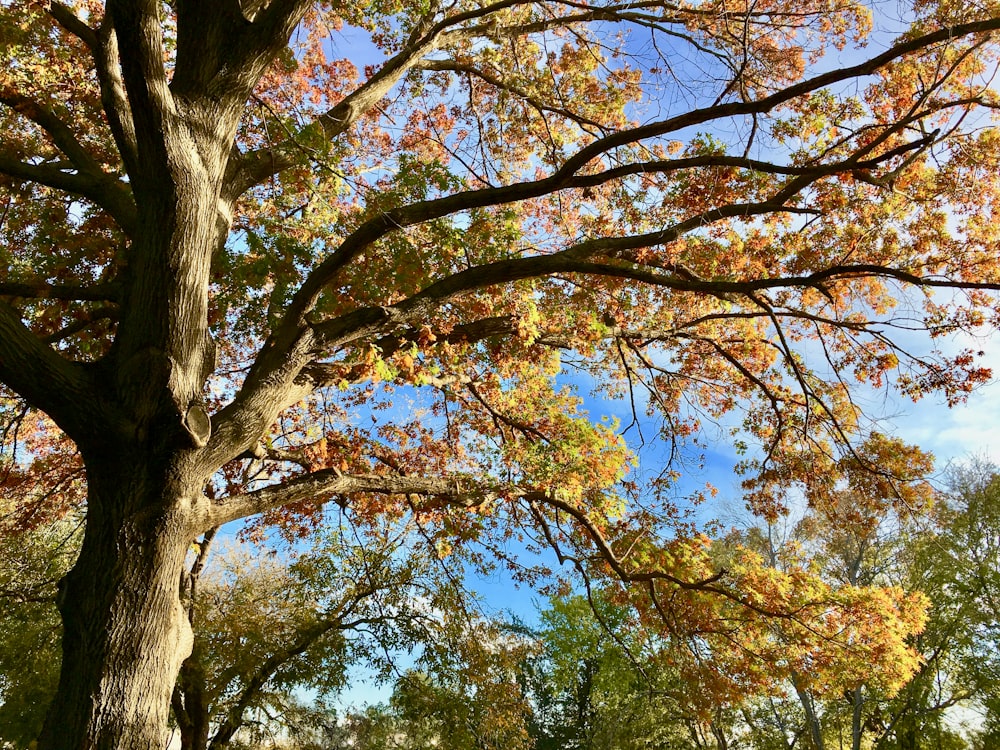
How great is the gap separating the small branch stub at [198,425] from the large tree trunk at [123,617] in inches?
10.9

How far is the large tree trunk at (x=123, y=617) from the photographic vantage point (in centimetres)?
286

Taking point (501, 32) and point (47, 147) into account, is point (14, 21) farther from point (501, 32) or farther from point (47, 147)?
point (501, 32)

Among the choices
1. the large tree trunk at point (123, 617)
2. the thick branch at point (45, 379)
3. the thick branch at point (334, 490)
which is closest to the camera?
the large tree trunk at point (123, 617)

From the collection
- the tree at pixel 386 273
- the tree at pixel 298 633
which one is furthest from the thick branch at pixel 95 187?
the tree at pixel 298 633

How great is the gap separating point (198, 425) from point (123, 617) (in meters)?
1.08

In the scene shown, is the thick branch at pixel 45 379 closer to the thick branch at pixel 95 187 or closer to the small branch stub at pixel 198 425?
the small branch stub at pixel 198 425

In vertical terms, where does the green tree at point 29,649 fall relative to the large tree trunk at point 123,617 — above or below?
above

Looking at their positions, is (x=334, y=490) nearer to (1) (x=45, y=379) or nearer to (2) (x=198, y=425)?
(2) (x=198, y=425)

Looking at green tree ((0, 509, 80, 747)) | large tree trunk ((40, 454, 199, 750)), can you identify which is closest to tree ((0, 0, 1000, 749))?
large tree trunk ((40, 454, 199, 750))

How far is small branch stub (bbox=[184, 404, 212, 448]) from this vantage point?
137 inches

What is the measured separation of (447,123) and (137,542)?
620 cm

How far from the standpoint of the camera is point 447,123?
7.67m

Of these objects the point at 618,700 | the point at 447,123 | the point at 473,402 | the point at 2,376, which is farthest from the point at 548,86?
the point at 618,700

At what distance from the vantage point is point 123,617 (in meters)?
3.05
